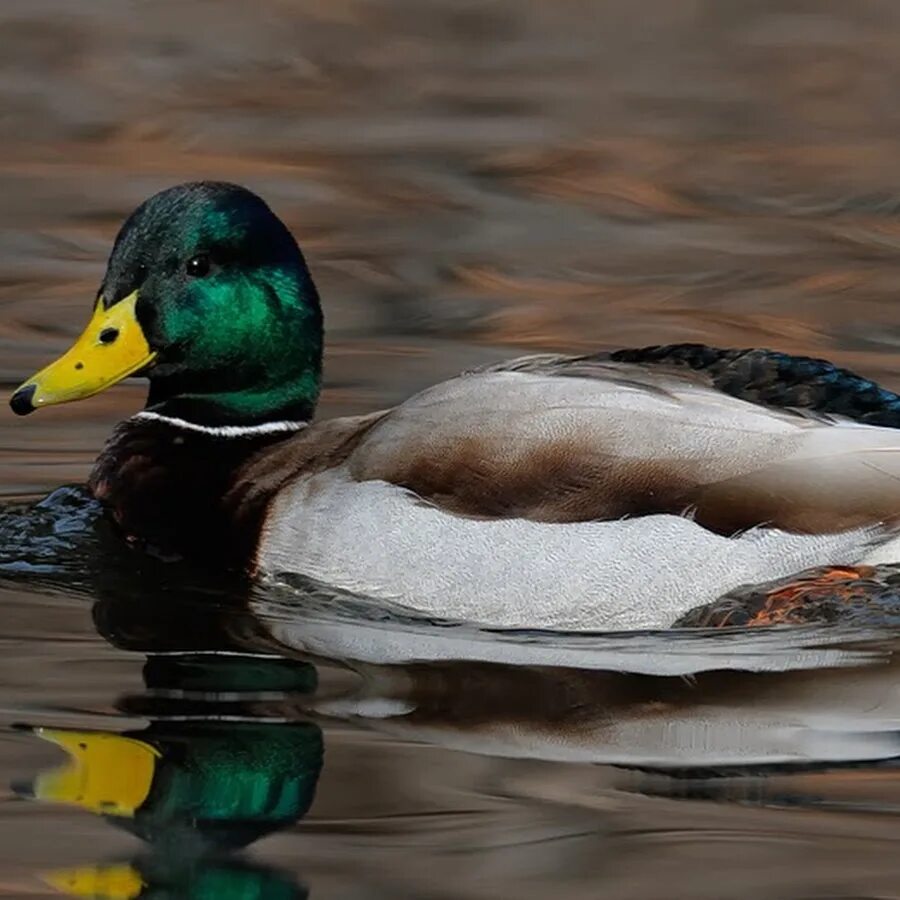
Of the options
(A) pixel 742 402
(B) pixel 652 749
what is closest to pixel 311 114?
(A) pixel 742 402

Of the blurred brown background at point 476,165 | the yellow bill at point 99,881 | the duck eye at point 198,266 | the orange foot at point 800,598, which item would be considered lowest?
the yellow bill at point 99,881

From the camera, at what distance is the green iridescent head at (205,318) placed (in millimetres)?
7250

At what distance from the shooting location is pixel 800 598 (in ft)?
22.1

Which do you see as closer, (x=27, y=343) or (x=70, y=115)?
(x=27, y=343)

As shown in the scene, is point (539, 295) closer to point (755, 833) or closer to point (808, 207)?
point (808, 207)

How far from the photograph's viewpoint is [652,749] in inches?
234

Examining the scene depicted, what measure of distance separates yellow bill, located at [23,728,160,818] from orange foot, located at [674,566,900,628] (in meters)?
1.62

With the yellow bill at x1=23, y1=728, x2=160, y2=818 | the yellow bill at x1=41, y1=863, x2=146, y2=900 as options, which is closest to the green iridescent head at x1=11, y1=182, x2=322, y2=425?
the yellow bill at x1=23, y1=728, x2=160, y2=818

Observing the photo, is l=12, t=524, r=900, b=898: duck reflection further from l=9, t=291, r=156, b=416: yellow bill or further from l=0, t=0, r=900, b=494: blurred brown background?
l=0, t=0, r=900, b=494: blurred brown background

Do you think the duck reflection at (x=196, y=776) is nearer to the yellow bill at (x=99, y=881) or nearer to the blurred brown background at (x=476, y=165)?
the yellow bill at (x=99, y=881)

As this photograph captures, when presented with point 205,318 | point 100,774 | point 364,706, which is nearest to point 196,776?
point 100,774

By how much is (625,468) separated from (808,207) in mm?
5258

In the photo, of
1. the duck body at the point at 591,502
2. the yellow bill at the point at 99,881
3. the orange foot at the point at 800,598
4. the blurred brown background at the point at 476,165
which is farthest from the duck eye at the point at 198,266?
the yellow bill at the point at 99,881

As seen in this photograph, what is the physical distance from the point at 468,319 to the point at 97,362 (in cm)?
306
